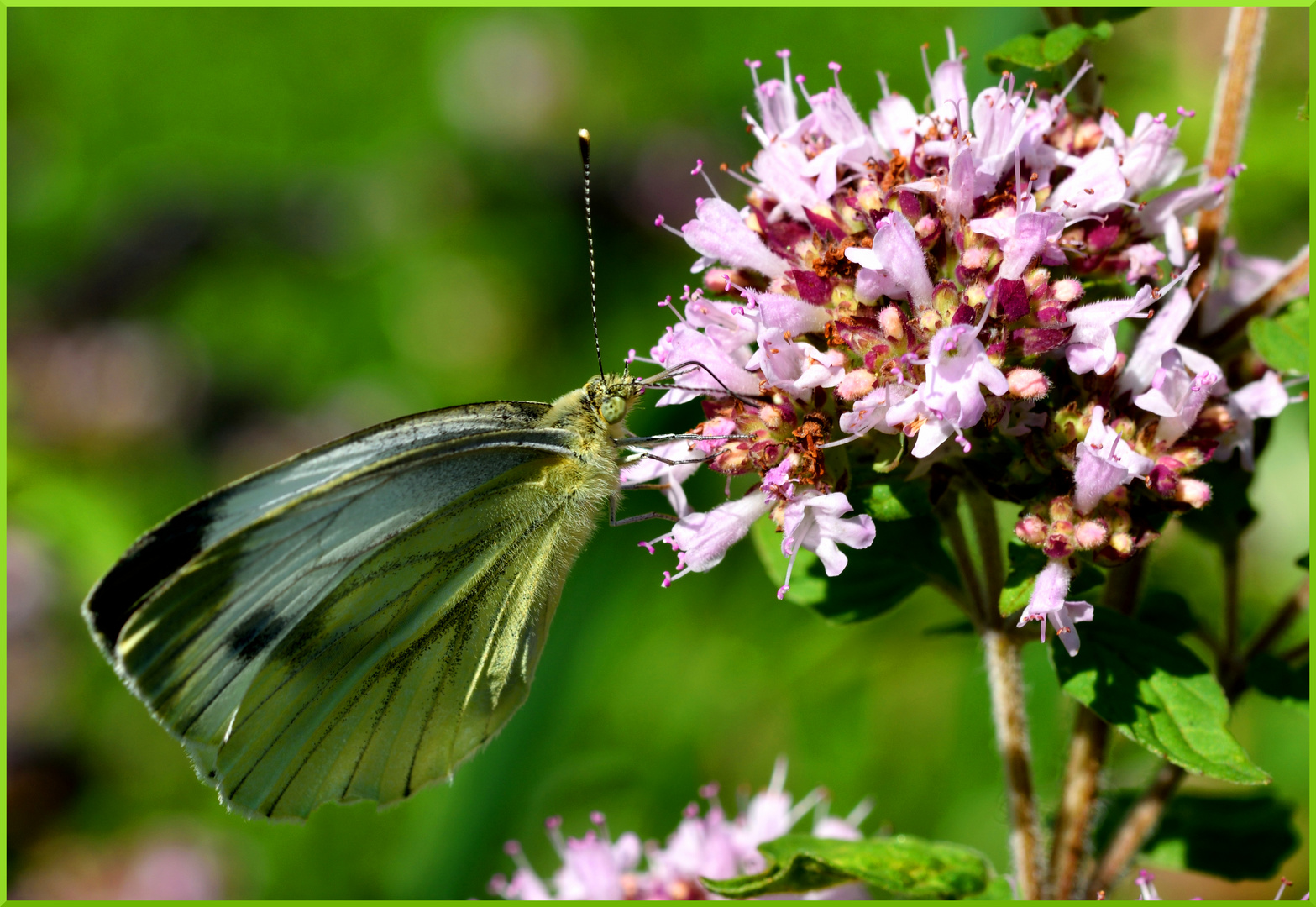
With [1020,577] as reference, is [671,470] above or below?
above

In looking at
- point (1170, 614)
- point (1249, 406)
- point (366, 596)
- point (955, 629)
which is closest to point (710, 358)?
point (955, 629)

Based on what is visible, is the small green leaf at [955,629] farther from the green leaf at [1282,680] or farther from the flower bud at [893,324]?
the flower bud at [893,324]

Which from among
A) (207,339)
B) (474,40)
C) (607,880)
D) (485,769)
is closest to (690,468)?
(607,880)

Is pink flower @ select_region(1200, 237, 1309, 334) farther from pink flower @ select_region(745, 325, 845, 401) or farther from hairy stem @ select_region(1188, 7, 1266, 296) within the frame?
pink flower @ select_region(745, 325, 845, 401)

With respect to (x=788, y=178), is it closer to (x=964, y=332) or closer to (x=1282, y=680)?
(x=964, y=332)

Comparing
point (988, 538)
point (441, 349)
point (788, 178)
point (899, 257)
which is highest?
point (788, 178)

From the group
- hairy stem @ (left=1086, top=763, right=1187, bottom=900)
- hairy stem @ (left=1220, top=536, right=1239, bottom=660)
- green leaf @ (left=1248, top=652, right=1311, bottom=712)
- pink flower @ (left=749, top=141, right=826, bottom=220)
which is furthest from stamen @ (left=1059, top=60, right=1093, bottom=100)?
hairy stem @ (left=1086, top=763, right=1187, bottom=900)
